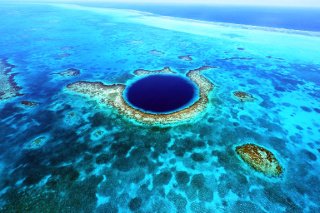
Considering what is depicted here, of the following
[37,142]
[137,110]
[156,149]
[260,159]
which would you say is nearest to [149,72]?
[137,110]

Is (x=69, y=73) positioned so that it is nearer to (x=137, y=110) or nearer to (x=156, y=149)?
(x=137, y=110)

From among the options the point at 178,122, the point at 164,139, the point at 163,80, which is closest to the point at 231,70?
the point at 163,80

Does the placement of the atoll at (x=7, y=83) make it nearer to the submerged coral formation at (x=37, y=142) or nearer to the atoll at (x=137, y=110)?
the atoll at (x=137, y=110)

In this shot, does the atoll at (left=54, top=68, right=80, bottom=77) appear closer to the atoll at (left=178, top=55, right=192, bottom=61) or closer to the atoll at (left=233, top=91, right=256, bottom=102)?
the atoll at (left=178, top=55, right=192, bottom=61)

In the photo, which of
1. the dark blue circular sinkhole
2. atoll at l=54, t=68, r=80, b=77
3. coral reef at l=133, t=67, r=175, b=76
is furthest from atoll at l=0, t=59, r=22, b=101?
coral reef at l=133, t=67, r=175, b=76

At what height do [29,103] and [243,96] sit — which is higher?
[243,96]

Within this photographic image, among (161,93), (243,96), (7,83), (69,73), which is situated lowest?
(7,83)

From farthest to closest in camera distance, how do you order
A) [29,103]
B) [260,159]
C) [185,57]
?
1. [185,57]
2. [29,103]
3. [260,159]

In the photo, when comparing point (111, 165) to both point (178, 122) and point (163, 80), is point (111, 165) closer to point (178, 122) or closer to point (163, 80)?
point (178, 122)
